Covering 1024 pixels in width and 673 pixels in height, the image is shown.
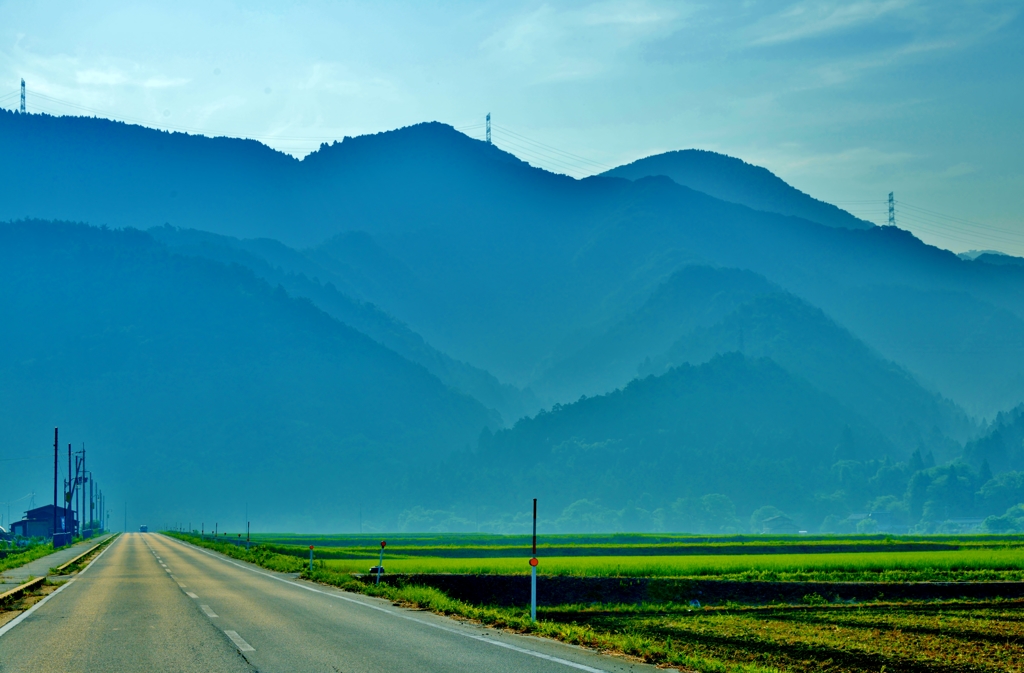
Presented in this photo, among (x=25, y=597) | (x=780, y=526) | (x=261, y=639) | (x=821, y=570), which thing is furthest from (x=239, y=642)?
(x=780, y=526)

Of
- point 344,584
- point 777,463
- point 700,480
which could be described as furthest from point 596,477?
point 344,584

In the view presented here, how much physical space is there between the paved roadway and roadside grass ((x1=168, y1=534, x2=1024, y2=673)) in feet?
2.95

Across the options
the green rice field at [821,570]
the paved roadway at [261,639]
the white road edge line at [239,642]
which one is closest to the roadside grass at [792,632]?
the paved roadway at [261,639]

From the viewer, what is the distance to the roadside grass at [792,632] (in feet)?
50.5

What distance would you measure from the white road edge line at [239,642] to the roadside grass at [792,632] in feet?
16.2

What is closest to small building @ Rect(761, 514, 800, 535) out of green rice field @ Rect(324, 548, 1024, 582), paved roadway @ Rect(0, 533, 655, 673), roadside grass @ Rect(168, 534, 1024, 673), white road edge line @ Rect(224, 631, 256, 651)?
green rice field @ Rect(324, 548, 1024, 582)

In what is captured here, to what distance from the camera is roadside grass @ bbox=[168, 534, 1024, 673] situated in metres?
15.4

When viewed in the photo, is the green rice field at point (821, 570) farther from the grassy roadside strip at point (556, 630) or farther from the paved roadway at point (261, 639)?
the paved roadway at point (261, 639)

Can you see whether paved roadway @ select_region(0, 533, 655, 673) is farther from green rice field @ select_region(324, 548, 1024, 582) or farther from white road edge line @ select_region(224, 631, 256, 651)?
green rice field @ select_region(324, 548, 1024, 582)

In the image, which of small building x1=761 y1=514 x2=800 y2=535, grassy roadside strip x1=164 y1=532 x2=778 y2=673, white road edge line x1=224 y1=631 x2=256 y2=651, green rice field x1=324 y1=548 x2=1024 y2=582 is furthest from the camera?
small building x1=761 y1=514 x2=800 y2=535

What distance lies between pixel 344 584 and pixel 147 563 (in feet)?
73.5

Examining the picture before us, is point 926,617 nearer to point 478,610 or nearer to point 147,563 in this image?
point 478,610

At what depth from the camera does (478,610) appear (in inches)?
822

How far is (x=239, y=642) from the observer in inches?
607
